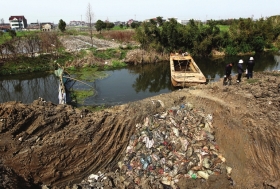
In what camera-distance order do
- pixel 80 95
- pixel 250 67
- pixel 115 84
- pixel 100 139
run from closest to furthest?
1. pixel 100 139
2. pixel 250 67
3. pixel 80 95
4. pixel 115 84

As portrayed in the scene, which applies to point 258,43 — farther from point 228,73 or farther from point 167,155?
point 167,155

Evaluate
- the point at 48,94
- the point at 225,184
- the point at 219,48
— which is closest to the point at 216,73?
the point at 219,48

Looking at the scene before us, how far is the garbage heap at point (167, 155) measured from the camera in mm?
6496

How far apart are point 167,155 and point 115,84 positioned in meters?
9.83

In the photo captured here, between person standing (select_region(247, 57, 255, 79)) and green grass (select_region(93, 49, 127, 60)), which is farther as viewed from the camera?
green grass (select_region(93, 49, 127, 60))

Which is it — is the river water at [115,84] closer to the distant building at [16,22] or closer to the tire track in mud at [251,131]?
the tire track in mud at [251,131]

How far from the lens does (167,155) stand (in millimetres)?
6965

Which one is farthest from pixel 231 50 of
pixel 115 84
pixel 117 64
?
pixel 115 84

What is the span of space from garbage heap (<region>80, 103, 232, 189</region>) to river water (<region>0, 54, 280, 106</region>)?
511cm

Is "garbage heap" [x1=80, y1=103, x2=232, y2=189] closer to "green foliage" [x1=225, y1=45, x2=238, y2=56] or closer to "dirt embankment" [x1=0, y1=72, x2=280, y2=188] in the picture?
"dirt embankment" [x1=0, y1=72, x2=280, y2=188]

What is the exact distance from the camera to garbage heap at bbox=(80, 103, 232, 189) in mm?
6496

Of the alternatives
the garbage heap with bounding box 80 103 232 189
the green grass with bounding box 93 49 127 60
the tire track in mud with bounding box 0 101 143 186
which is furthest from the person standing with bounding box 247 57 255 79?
the green grass with bounding box 93 49 127 60

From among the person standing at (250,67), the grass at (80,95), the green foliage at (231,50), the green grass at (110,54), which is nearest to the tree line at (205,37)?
the green foliage at (231,50)

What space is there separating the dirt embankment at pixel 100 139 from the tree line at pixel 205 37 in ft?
54.4
